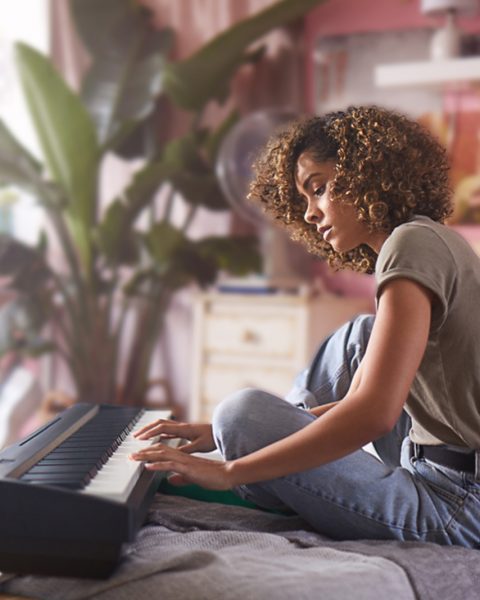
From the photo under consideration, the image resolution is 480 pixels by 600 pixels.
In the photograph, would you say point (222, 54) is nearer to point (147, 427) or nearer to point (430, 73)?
point (430, 73)

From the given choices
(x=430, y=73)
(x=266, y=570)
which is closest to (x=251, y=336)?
(x=430, y=73)

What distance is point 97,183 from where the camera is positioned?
11.8ft

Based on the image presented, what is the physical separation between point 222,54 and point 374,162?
7.65ft

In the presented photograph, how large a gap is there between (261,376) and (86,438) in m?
2.12

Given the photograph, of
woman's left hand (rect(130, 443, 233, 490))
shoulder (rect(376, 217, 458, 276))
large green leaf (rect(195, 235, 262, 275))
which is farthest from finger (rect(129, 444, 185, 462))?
large green leaf (rect(195, 235, 262, 275))

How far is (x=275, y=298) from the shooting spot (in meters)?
3.43

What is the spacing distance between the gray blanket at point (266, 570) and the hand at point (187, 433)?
5.6 inches

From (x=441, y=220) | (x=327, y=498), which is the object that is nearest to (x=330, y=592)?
(x=327, y=498)

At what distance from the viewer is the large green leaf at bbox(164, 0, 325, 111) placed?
349 centimetres

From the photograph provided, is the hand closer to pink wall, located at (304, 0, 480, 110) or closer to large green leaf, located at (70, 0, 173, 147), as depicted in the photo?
large green leaf, located at (70, 0, 173, 147)

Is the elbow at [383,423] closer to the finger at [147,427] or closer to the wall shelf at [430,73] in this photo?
the finger at [147,427]

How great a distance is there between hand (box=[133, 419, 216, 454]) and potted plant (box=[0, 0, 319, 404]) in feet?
6.78

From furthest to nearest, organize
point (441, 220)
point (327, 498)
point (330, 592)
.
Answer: point (441, 220) < point (327, 498) < point (330, 592)

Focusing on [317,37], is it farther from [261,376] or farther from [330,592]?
[330,592]
